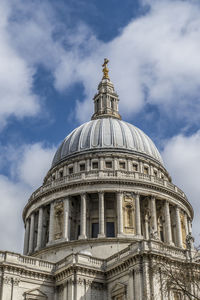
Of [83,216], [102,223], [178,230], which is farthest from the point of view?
[178,230]

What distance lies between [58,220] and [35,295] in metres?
15.9

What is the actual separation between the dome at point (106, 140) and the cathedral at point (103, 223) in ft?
0.51

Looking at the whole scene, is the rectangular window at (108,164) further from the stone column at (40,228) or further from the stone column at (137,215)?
the stone column at (40,228)

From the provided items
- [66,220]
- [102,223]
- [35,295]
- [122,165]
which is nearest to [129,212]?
[102,223]

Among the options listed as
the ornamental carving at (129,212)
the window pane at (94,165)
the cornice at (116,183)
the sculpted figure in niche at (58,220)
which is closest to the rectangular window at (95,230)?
the ornamental carving at (129,212)

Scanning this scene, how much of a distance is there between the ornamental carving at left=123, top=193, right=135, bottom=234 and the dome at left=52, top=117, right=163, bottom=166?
9.66 meters

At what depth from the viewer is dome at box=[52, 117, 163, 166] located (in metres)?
64.6

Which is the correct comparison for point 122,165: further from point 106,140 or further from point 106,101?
point 106,101

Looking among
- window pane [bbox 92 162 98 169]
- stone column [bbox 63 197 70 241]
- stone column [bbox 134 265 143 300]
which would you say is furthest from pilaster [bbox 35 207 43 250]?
stone column [bbox 134 265 143 300]

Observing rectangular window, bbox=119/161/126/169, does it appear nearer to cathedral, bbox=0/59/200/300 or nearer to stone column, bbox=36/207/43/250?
cathedral, bbox=0/59/200/300

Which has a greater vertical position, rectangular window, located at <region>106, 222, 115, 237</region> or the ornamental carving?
the ornamental carving

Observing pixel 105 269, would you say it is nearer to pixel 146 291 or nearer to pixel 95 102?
pixel 146 291

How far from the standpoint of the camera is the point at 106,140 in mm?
64938

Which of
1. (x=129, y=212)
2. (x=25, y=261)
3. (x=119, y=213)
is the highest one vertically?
(x=129, y=212)
